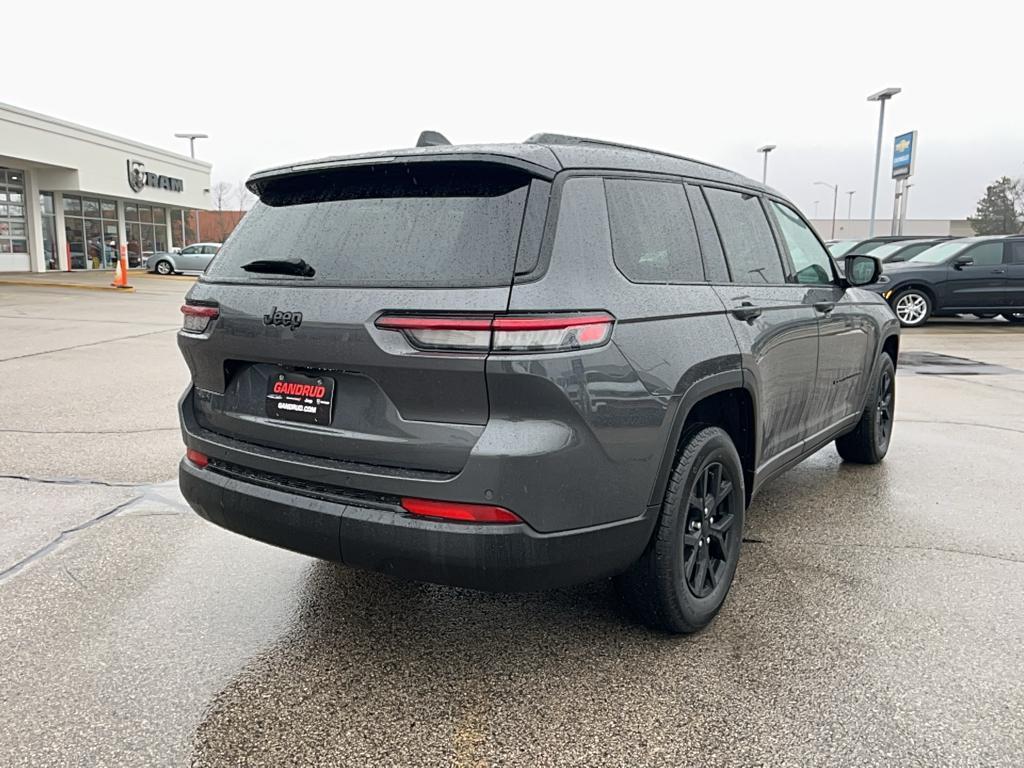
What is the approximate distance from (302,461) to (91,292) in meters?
22.3

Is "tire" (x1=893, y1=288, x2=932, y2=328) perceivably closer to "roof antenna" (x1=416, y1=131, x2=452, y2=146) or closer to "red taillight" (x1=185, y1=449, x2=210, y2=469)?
"roof antenna" (x1=416, y1=131, x2=452, y2=146)

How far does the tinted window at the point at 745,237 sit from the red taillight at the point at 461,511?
5.37ft

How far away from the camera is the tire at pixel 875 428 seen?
536 cm

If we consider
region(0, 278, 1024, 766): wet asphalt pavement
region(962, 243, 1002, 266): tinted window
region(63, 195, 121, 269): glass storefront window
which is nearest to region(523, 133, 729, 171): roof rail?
region(0, 278, 1024, 766): wet asphalt pavement

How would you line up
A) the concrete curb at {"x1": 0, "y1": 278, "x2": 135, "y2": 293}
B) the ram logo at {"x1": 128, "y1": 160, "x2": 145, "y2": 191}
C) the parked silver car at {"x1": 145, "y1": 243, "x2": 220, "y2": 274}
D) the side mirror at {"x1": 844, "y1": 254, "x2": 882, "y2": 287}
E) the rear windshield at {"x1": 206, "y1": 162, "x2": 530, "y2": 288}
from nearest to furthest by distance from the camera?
the rear windshield at {"x1": 206, "y1": 162, "x2": 530, "y2": 288}, the side mirror at {"x1": 844, "y1": 254, "x2": 882, "y2": 287}, the concrete curb at {"x1": 0, "y1": 278, "x2": 135, "y2": 293}, the parked silver car at {"x1": 145, "y1": 243, "x2": 220, "y2": 274}, the ram logo at {"x1": 128, "y1": 160, "x2": 145, "y2": 191}

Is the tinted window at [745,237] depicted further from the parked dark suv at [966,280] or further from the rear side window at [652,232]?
the parked dark suv at [966,280]

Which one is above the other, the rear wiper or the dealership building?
the dealership building

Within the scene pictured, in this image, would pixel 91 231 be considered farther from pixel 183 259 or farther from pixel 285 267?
pixel 285 267

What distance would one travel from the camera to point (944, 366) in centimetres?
1067

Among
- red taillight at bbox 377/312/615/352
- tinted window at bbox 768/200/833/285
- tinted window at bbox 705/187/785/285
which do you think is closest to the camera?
red taillight at bbox 377/312/615/352

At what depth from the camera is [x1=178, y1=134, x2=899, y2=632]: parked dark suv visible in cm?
242

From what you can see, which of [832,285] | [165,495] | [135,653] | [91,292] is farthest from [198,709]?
[91,292]

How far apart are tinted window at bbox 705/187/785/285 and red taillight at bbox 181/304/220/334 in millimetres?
2105

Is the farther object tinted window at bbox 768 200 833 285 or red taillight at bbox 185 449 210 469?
tinted window at bbox 768 200 833 285
